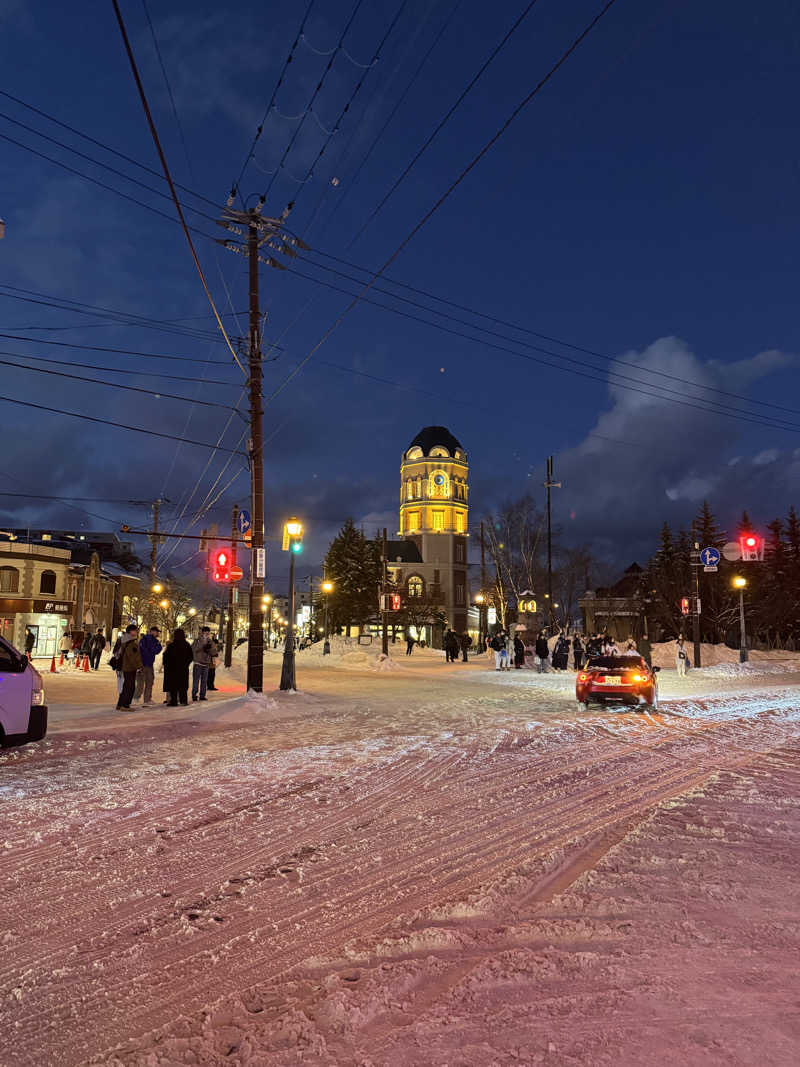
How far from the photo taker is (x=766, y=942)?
155 inches

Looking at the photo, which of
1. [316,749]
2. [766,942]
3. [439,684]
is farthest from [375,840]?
[439,684]

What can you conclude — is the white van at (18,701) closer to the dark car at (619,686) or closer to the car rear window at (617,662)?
the dark car at (619,686)

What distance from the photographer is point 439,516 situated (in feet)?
328

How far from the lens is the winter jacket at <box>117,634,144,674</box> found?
15.3 m

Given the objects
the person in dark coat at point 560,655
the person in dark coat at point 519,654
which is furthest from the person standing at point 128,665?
the person in dark coat at point 519,654

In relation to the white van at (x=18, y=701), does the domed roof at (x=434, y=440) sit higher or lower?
higher

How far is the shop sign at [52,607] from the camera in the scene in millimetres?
49125

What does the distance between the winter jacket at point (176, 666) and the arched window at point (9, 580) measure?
3799cm

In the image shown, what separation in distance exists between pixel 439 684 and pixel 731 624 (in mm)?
37857

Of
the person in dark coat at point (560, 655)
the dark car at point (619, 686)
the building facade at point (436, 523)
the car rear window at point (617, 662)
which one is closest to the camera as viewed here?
the dark car at point (619, 686)

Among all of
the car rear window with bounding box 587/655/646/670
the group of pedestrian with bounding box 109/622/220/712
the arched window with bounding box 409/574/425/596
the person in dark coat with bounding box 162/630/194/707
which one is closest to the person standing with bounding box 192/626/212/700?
the group of pedestrian with bounding box 109/622/220/712

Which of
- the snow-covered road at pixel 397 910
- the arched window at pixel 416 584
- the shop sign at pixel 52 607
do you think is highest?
the arched window at pixel 416 584

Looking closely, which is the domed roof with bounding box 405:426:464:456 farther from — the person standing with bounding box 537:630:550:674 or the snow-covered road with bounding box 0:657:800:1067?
the snow-covered road with bounding box 0:657:800:1067

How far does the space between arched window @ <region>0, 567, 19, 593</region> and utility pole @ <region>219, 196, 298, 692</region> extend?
38.0 metres
